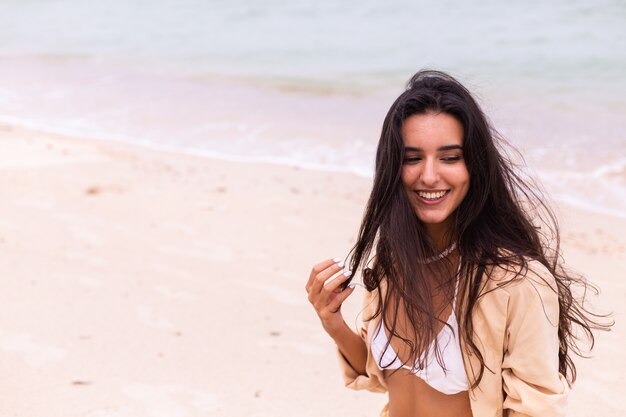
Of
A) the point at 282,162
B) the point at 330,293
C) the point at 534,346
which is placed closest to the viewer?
the point at 534,346

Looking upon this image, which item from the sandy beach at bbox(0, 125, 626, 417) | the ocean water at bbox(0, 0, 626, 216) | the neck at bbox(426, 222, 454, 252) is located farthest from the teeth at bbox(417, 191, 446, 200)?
the sandy beach at bbox(0, 125, 626, 417)

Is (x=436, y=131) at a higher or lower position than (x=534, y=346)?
higher

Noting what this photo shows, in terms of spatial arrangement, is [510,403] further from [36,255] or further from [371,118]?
[371,118]

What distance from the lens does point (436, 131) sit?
81.8 inches

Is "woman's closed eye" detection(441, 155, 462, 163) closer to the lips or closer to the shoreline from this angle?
the lips

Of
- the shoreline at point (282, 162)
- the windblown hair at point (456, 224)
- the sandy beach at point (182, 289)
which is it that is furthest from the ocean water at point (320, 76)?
the sandy beach at point (182, 289)

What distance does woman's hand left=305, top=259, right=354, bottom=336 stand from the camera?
2.16m

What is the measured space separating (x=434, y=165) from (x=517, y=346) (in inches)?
19.1

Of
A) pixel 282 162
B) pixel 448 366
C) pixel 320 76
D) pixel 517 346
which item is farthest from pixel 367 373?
pixel 320 76

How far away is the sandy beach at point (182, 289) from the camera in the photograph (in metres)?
3.84

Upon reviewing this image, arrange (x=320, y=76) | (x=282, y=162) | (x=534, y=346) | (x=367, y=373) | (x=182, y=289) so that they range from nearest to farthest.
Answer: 1. (x=534, y=346)
2. (x=367, y=373)
3. (x=182, y=289)
4. (x=282, y=162)
5. (x=320, y=76)

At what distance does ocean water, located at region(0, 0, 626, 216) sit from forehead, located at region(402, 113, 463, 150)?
95 centimetres

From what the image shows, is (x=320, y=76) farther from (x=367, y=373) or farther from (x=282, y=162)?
(x=367, y=373)

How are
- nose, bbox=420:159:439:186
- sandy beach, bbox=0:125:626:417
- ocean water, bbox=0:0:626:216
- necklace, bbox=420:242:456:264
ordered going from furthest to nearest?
ocean water, bbox=0:0:626:216
sandy beach, bbox=0:125:626:417
necklace, bbox=420:242:456:264
nose, bbox=420:159:439:186
